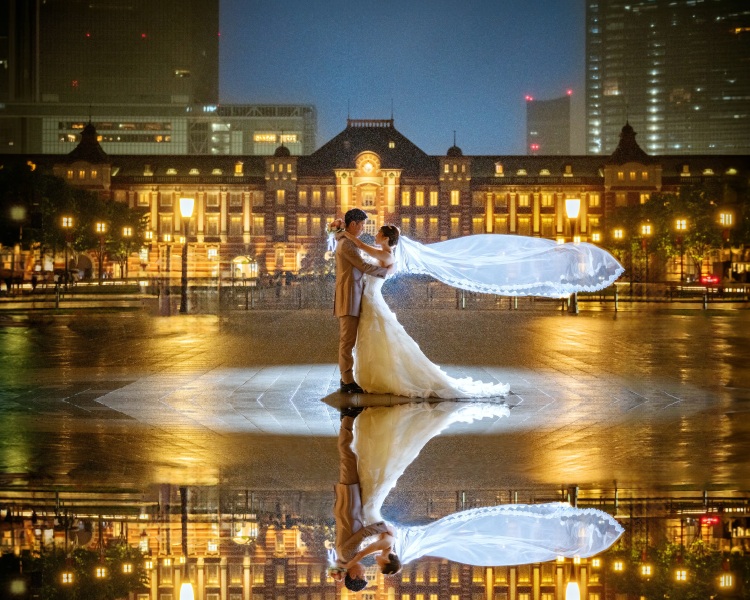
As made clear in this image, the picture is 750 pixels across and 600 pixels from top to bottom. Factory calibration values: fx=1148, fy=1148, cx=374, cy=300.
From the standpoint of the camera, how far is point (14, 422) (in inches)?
339

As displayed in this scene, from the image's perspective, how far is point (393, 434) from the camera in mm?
7766

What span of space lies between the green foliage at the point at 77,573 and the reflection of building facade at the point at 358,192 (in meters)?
95.9

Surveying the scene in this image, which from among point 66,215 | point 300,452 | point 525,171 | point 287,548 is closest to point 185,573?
point 287,548

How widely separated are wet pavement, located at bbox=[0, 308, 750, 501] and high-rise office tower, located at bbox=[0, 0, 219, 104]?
13483cm

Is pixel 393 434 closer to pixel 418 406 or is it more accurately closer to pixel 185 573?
pixel 418 406

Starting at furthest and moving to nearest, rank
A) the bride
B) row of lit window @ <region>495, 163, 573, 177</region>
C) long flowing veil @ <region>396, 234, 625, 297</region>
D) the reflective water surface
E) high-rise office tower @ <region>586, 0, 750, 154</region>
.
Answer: high-rise office tower @ <region>586, 0, 750, 154</region>
row of lit window @ <region>495, 163, 573, 177</region>
long flowing veil @ <region>396, 234, 625, 297</region>
the bride
the reflective water surface

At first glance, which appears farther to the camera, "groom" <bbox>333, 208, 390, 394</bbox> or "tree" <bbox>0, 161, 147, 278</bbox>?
"tree" <bbox>0, 161, 147, 278</bbox>

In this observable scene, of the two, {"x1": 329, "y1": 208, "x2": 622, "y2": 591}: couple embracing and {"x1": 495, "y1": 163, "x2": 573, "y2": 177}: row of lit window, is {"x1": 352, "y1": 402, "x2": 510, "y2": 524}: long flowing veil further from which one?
{"x1": 495, "y1": 163, "x2": 573, "y2": 177}: row of lit window

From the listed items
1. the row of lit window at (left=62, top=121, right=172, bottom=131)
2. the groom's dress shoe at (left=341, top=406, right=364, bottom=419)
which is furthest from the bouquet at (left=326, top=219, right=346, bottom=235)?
the row of lit window at (left=62, top=121, right=172, bottom=131)

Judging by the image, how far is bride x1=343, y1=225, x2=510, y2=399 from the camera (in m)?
9.64

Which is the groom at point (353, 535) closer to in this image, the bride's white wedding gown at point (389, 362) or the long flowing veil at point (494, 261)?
the bride's white wedding gown at point (389, 362)

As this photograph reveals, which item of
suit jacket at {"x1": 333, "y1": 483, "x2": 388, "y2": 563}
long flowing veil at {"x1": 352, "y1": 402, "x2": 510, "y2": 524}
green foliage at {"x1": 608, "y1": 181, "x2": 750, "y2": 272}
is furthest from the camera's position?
green foliage at {"x1": 608, "y1": 181, "x2": 750, "y2": 272}

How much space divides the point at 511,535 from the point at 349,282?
5104mm

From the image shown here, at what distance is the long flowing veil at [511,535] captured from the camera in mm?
4281
